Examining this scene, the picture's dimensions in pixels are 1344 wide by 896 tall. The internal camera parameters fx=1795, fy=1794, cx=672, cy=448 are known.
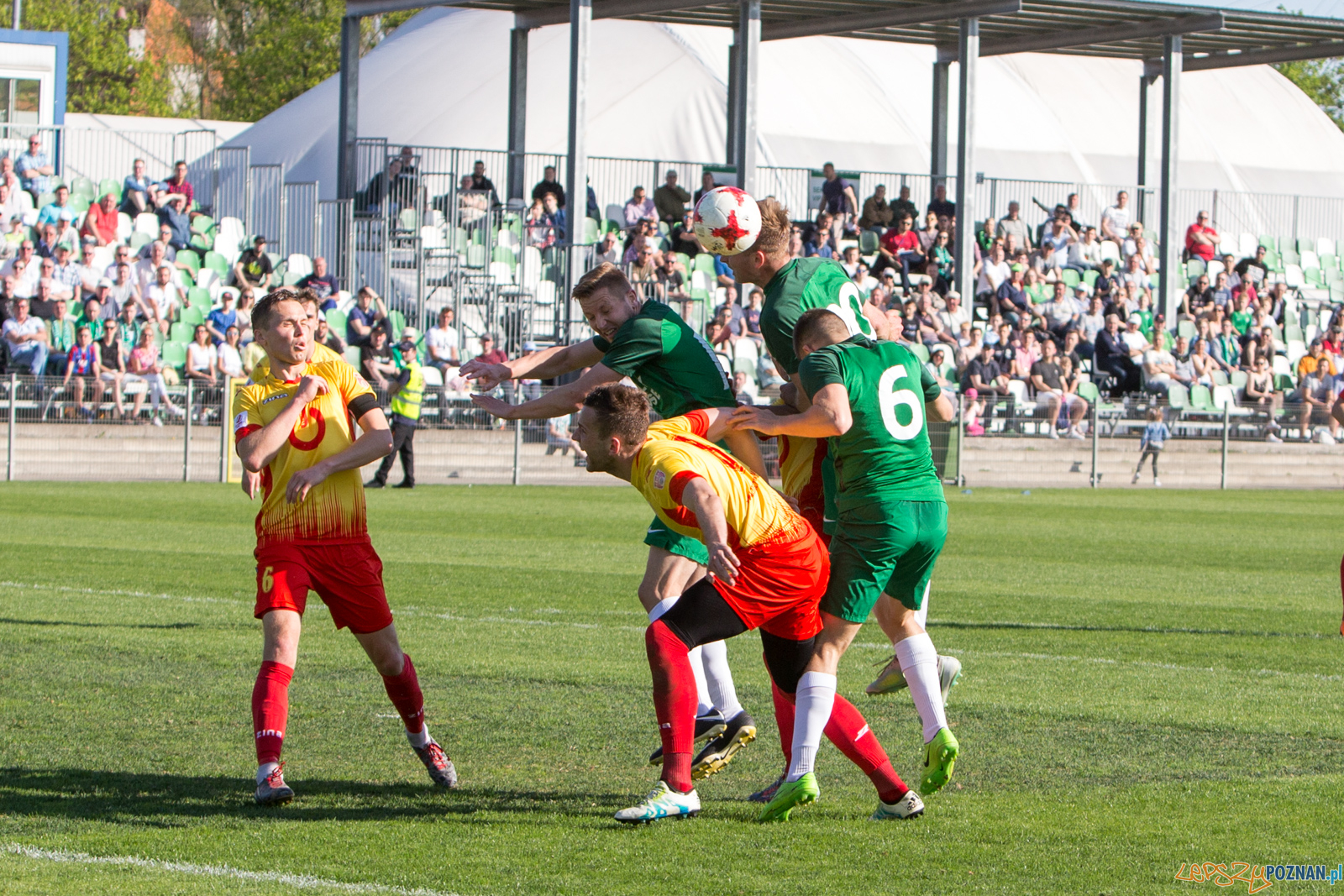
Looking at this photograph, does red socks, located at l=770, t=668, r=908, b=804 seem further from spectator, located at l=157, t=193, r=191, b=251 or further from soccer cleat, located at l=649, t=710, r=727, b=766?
spectator, located at l=157, t=193, r=191, b=251

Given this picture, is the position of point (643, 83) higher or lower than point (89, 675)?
higher

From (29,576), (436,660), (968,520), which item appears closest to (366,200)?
(968,520)

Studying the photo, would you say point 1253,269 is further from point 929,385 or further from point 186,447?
point 929,385

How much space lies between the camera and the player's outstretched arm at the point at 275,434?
6168 mm

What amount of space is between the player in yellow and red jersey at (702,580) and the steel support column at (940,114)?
1220 inches

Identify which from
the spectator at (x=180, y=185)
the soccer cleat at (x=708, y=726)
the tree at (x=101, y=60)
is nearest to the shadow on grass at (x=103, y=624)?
the soccer cleat at (x=708, y=726)

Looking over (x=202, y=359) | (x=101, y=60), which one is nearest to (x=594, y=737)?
(x=202, y=359)

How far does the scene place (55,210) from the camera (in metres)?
26.6

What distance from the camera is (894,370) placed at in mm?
6176

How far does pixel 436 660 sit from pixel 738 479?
406 centimetres

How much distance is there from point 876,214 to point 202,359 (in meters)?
13.2

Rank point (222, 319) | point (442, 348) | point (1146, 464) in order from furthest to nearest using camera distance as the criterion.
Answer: point (1146, 464)
point (442, 348)
point (222, 319)

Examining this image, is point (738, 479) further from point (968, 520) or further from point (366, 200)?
point (366, 200)

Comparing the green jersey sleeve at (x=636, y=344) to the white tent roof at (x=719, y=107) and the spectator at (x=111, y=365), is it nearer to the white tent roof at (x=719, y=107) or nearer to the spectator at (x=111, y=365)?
the spectator at (x=111, y=365)
